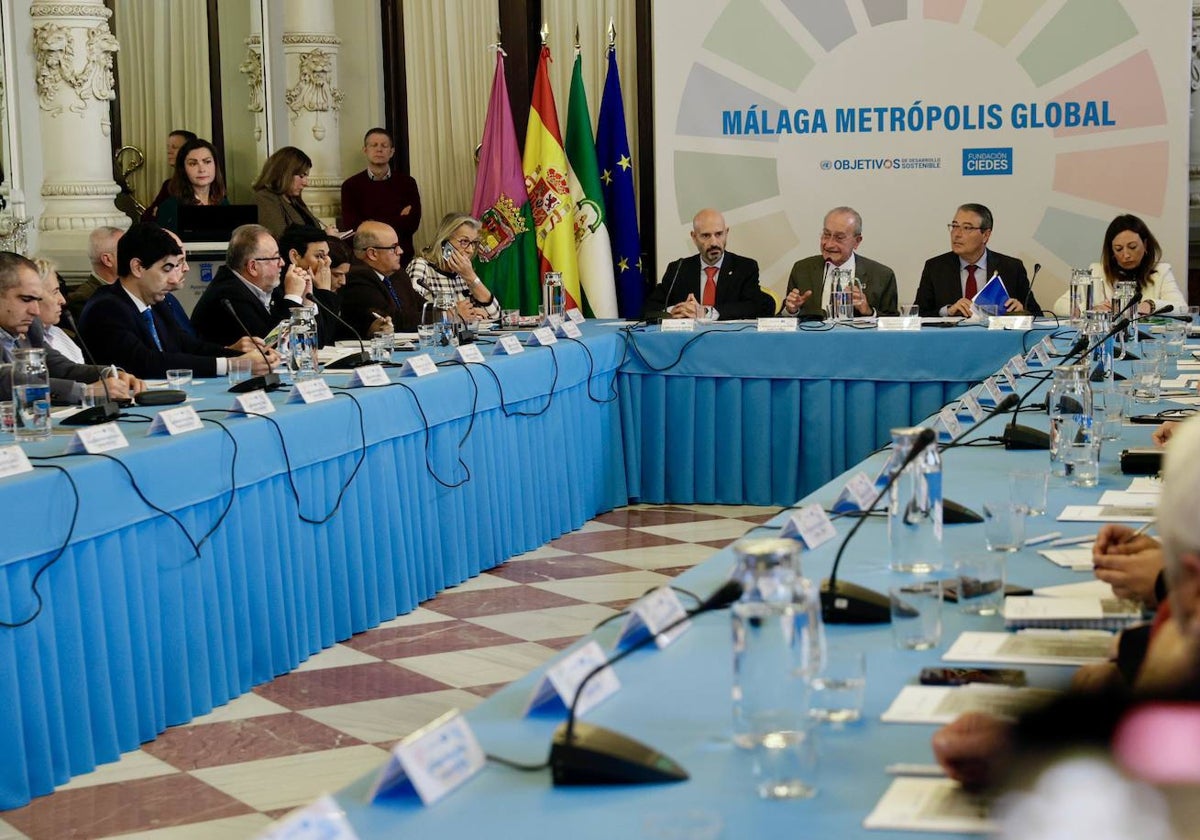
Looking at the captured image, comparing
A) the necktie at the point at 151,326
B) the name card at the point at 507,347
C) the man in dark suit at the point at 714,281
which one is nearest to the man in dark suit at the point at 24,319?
the necktie at the point at 151,326

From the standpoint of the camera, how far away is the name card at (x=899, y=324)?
18.8 feet

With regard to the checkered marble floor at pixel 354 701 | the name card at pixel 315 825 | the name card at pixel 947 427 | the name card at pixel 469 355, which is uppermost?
the name card at pixel 469 355

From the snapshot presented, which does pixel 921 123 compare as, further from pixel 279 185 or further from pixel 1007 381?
pixel 1007 381

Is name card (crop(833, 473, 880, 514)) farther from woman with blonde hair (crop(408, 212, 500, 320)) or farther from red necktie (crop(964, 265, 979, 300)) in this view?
red necktie (crop(964, 265, 979, 300))

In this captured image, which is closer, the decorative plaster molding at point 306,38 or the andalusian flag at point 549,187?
the andalusian flag at point 549,187

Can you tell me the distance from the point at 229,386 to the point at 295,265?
159cm

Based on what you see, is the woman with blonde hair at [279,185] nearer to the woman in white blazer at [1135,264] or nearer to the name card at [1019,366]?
the woman in white blazer at [1135,264]

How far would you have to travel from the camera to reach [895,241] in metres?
7.90

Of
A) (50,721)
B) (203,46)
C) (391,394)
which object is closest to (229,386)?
(391,394)

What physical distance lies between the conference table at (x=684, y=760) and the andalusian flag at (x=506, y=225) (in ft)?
20.5

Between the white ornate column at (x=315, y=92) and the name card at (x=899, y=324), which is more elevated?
the white ornate column at (x=315, y=92)

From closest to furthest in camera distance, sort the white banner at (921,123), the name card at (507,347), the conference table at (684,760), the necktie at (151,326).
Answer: the conference table at (684,760) → the necktie at (151,326) → the name card at (507,347) → the white banner at (921,123)

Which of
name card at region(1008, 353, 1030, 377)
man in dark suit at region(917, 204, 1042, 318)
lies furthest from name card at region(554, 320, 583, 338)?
name card at region(1008, 353, 1030, 377)

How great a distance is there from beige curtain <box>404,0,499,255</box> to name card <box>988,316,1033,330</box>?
12.9ft
